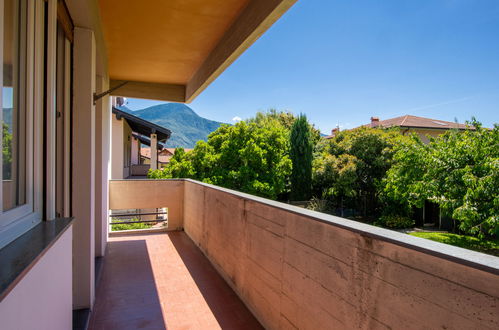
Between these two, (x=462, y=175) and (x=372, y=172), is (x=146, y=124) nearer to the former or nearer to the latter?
(x=462, y=175)

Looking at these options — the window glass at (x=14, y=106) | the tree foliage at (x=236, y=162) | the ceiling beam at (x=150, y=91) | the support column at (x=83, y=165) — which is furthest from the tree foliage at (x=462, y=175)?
the window glass at (x=14, y=106)

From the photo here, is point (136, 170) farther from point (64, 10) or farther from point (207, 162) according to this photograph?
point (64, 10)

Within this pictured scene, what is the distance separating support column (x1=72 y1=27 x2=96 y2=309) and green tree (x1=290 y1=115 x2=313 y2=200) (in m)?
13.3

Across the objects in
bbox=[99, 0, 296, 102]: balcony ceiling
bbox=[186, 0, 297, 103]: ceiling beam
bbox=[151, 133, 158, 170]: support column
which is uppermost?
bbox=[99, 0, 296, 102]: balcony ceiling

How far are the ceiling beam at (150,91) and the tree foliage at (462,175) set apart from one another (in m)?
7.00

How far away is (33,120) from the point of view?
149cm

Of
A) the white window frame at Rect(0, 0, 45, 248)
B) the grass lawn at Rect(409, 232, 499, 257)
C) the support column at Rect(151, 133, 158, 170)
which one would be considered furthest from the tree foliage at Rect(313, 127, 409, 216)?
the white window frame at Rect(0, 0, 45, 248)

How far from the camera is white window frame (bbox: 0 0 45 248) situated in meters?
1.38

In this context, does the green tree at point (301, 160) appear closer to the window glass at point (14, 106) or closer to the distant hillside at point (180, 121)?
the window glass at point (14, 106)

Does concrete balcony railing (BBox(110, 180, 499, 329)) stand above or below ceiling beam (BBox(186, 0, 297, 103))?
below

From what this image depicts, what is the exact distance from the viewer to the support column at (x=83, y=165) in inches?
103

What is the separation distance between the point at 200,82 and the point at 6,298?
165 inches

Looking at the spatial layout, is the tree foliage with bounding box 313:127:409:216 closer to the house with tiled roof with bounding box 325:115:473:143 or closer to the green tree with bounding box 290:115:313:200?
the green tree with bounding box 290:115:313:200

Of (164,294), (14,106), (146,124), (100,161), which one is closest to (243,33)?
(14,106)
